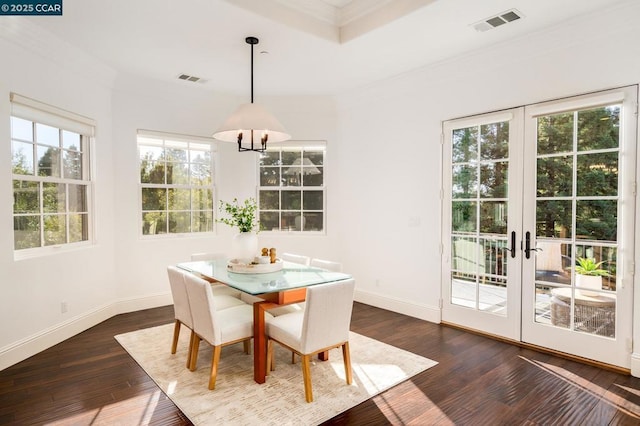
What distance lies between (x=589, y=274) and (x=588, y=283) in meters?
0.08

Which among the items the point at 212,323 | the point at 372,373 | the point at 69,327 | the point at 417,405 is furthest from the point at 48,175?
the point at 417,405

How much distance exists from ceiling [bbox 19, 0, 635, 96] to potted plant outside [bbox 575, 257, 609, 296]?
7.02 feet

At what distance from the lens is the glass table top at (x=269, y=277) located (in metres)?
2.83

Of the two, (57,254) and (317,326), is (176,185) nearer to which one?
(57,254)

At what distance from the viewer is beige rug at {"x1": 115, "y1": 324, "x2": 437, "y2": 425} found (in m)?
2.45

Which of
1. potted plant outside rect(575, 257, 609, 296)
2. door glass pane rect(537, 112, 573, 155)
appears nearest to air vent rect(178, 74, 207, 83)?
door glass pane rect(537, 112, 573, 155)

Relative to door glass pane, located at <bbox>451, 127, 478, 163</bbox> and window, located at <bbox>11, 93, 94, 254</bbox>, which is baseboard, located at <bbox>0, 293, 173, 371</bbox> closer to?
window, located at <bbox>11, 93, 94, 254</bbox>

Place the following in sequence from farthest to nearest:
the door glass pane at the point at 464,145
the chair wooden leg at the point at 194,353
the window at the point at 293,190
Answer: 1. the window at the point at 293,190
2. the door glass pane at the point at 464,145
3. the chair wooden leg at the point at 194,353

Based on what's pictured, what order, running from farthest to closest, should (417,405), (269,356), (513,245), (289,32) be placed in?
(513,245)
(289,32)
(269,356)
(417,405)

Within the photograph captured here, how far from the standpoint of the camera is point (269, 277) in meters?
3.17

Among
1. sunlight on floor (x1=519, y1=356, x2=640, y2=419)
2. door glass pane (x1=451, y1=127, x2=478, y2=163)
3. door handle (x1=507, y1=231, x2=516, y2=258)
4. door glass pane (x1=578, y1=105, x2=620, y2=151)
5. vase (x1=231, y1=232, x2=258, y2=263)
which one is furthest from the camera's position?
door glass pane (x1=451, y1=127, x2=478, y2=163)

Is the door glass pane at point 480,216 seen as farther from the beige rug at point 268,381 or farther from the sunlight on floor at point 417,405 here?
the sunlight on floor at point 417,405

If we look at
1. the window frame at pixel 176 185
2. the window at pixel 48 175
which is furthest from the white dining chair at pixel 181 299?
the window frame at pixel 176 185

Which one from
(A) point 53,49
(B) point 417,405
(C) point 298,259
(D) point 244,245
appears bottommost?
(B) point 417,405
